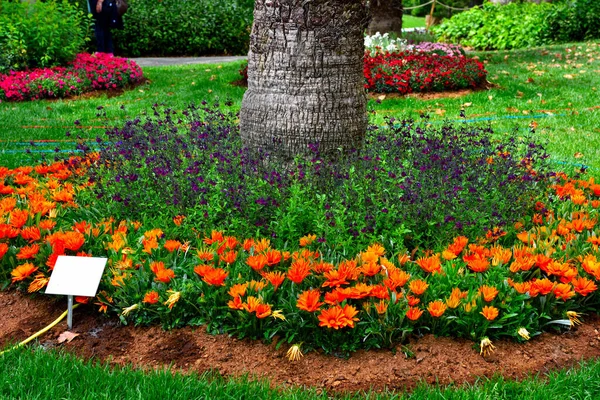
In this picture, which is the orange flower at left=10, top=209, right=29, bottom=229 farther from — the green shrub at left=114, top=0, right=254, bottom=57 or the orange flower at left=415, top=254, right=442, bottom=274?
the green shrub at left=114, top=0, right=254, bottom=57

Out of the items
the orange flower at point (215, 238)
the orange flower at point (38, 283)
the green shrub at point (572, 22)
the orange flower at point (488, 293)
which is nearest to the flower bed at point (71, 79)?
the orange flower at point (38, 283)

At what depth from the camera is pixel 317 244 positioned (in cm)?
370

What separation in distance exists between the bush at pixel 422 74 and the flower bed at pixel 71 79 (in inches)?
165

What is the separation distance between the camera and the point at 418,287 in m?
3.02

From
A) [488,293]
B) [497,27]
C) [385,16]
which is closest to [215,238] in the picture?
[488,293]

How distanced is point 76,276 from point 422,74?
24.7 ft

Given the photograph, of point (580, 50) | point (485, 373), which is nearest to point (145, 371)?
point (485, 373)

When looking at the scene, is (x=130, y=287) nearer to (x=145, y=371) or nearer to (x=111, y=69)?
(x=145, y=371)

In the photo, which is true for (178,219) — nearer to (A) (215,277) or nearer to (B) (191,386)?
(A) (215,277)

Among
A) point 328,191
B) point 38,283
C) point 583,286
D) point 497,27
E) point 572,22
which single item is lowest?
point 38,283

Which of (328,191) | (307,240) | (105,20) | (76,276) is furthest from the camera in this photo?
(105,20)

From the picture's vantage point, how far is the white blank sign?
10.2ft

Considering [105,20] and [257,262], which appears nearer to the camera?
[257,262]

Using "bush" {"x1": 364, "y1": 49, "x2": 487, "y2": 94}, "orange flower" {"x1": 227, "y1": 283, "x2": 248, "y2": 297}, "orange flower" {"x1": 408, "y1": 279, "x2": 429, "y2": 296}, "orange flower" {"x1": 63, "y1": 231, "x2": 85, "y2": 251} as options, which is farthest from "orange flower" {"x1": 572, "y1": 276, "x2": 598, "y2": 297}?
"bush" {"x1": 364, "y1": 49, "x2": 487, "y2": 94}
